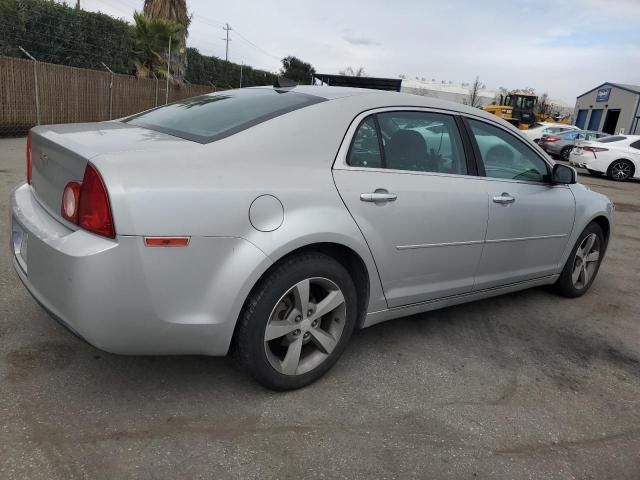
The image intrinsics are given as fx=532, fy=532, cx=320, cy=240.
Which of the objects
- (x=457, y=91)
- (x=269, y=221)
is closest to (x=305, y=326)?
(x=269, y=221)

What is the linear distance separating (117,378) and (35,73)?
1208 centimetres

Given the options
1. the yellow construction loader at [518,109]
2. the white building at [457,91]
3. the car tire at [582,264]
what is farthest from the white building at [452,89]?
the car tire at [582,264]

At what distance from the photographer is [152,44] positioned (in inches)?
680

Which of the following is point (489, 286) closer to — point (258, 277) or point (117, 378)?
point (258, 277)

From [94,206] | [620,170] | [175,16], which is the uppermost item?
[175,16]

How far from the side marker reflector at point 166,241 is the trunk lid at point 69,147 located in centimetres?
43

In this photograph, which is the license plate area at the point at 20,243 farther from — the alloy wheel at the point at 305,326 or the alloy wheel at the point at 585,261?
the alloy wheel at the point at 585,261

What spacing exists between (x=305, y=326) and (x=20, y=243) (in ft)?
4.90

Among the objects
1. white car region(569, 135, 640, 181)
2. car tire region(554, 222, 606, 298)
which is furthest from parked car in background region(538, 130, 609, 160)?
car tire region(554, 222, 606, 298)

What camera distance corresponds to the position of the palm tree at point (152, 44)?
16.9m

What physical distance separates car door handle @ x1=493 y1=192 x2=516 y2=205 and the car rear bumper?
5.95 ft

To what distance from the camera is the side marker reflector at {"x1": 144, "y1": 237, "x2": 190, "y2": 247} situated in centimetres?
215

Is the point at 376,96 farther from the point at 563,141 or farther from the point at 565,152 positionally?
the point at 563,141

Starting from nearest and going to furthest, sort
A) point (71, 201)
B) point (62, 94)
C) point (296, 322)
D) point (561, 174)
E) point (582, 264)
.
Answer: point (71, 201)
point (296, 322)
point (561, 174)
point (582, 264)
point (62, 94)
